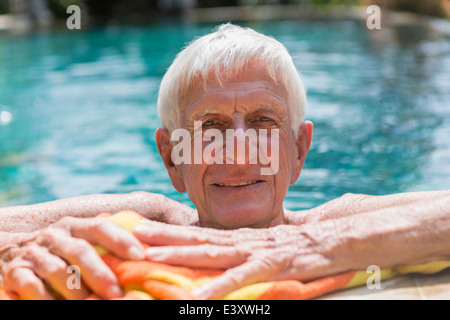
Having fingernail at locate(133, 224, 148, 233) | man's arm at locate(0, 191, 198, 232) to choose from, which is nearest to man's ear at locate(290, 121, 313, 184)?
man's arm at locate(0, 191, 198, 232)

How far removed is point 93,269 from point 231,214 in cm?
88

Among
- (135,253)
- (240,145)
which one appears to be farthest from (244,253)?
(240,145)

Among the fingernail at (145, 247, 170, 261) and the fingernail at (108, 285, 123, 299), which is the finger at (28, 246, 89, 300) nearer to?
the fingernail at (108, 285, 123, 299)

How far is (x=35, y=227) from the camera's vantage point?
9.03 ft

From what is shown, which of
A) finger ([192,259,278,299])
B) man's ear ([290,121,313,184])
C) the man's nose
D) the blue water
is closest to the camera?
finger ([192,259,278,299])

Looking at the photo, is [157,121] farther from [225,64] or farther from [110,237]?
[110,237]

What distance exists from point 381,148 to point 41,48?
10650 millimetres

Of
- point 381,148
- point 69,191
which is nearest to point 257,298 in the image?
point 69,191

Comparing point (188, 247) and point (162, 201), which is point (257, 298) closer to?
point (188, 247)

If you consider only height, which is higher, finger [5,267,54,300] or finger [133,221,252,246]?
finger [133,221,252,246]

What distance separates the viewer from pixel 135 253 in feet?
5.45

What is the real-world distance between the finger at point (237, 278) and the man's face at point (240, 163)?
2.28ft

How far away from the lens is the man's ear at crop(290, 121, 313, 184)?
2.71m

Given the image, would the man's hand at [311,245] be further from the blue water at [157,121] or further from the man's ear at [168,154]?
the blue water at [157,121]
